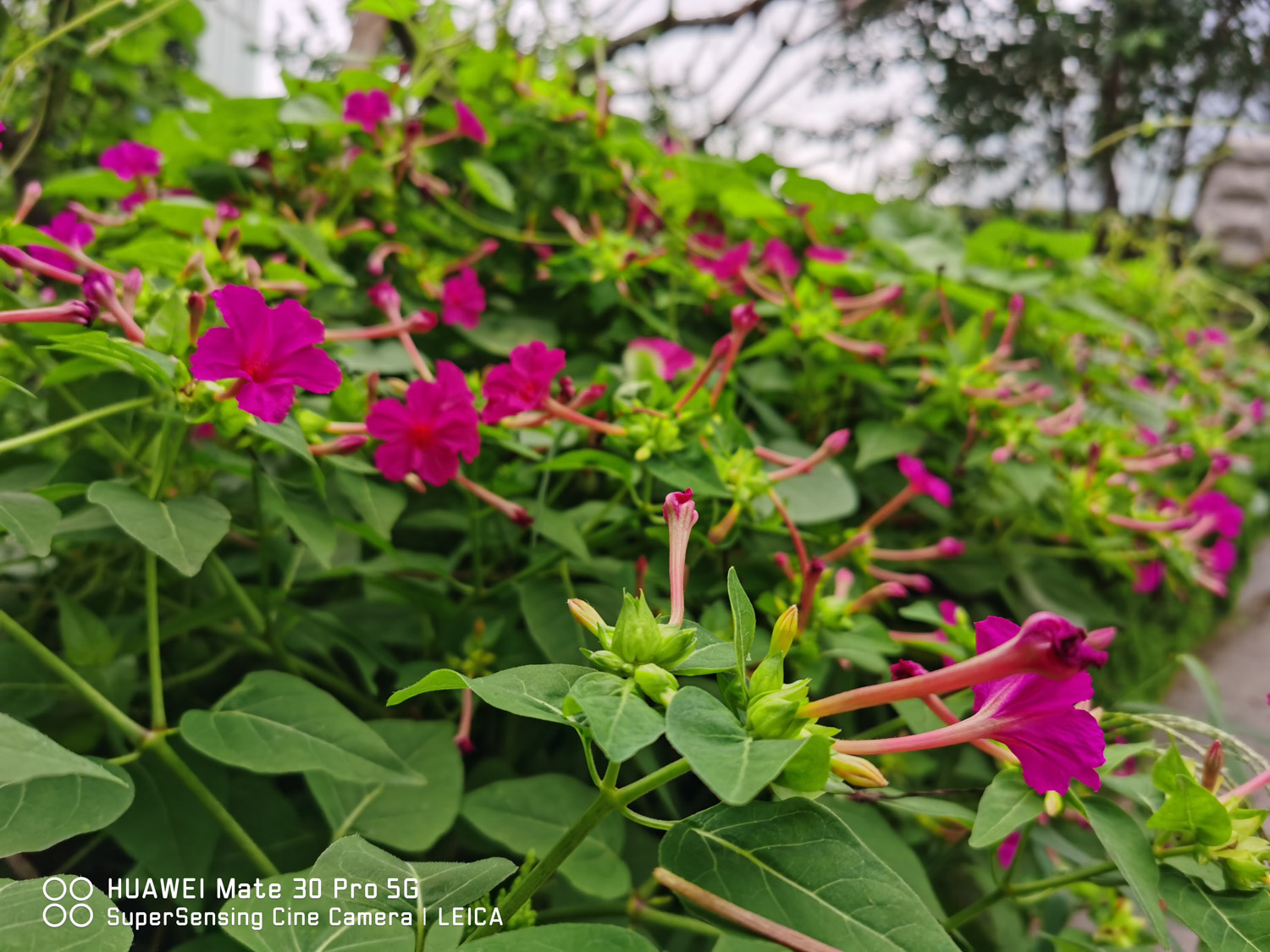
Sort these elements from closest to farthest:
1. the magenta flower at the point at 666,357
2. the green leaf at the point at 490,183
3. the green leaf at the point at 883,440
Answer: the magenta flower at the point at 666,357 → the green leaf at the point at 883,440 → the green leaf at the point at 490,183

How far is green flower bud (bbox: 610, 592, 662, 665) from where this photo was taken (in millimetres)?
413

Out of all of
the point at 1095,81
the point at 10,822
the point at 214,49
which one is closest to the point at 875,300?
the point at 10,822

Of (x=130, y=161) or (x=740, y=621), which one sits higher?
(x=130, y=161)

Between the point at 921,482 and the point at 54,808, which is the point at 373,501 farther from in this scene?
the point at 921,482

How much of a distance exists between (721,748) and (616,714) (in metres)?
0.05

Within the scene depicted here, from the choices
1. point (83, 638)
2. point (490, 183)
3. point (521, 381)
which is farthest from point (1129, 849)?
point (490, 183)

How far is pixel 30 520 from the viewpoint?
1.75 feet

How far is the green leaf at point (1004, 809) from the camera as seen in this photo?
50 cm

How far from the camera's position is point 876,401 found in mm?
1166

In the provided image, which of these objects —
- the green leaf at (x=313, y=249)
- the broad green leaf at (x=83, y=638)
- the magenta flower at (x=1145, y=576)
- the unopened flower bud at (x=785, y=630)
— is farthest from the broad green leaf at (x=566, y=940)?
the magenta flower at (x=1145, y=576)

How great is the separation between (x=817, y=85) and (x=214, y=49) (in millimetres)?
3794

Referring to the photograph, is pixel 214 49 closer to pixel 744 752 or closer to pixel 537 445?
pixel 537 445

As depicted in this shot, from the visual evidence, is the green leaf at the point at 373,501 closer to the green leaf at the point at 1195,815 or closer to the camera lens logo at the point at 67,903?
the camera lens logo at the point at 67,903

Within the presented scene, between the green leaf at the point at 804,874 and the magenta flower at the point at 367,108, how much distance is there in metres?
1.07
